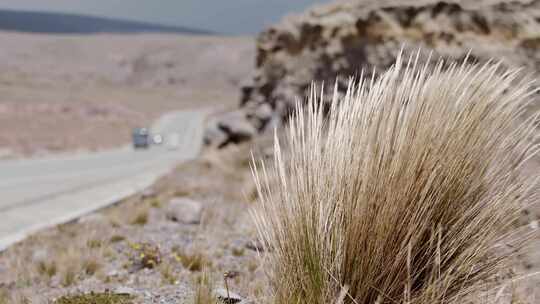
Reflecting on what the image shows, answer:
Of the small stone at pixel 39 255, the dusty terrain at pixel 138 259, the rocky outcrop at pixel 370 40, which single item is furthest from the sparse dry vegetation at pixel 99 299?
the small stone at pixel 39 255

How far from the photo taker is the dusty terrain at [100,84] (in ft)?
138

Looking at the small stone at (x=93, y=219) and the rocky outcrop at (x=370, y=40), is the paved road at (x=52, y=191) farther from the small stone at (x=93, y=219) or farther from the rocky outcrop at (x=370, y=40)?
the rocky outcrop at (x=370, y=40)

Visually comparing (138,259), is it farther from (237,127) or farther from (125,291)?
(237,127)

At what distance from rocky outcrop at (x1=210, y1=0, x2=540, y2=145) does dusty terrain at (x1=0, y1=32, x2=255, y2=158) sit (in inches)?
683

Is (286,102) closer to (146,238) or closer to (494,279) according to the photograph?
(146,238)

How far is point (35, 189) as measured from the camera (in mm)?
12445

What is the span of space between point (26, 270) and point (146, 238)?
1.52 meters

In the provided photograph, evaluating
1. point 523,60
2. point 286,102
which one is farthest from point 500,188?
point 286,102

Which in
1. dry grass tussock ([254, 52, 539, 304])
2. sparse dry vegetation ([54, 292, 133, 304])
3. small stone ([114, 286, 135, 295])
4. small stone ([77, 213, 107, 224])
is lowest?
small stone ([77, 213, 107, 224])

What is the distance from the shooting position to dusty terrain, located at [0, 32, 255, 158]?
42.0 m

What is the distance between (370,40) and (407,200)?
867 cm

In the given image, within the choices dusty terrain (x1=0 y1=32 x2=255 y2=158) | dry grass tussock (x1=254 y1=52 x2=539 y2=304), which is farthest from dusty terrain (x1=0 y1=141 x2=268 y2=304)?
dusty terrain (x1=0 y1=32 x2=255 y2=158)

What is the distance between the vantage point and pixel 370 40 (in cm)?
1065

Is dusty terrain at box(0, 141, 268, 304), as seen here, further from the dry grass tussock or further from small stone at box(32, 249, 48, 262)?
the dry grass tussock
